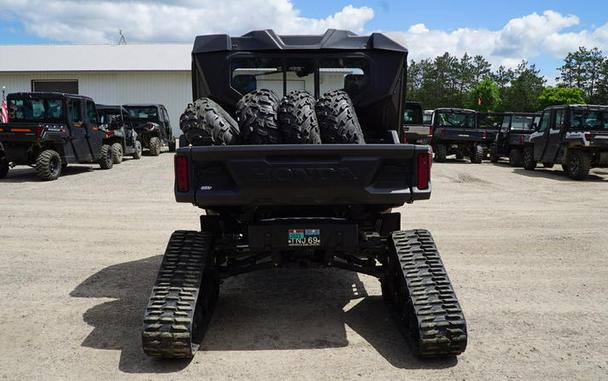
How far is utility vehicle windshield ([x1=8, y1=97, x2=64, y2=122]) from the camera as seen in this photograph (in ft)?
47.5

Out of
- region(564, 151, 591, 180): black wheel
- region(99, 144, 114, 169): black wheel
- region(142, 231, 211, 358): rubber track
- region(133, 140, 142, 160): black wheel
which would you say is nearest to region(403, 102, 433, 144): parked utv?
region(564, 151, 591, 180): black wheel

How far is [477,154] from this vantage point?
70.0 ft

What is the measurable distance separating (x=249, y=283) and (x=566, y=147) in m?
13.2

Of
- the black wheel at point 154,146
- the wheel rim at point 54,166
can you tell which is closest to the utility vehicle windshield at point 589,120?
the wheel rim at point 54,166

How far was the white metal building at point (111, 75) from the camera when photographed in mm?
37250

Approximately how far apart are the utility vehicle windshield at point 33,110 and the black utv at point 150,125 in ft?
23.2

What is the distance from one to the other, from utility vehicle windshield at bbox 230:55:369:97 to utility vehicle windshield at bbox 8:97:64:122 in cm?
1096

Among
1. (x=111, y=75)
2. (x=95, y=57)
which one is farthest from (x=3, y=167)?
(x=95, y=57)

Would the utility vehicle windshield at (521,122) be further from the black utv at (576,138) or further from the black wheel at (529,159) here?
the black utv at (576,138)

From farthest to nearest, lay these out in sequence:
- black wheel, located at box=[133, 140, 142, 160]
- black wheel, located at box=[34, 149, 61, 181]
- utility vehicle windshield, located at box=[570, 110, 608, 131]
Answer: black wheel, located at box=[133, 140, 142, 160]
utility vehicle windshield, located at box=[570, 110, 608, 131]
black wheel, located at box=[34, 149, 61, 181]

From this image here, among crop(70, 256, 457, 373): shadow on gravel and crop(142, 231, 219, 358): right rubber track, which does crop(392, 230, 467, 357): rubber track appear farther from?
crop(142, 231, 219, 358): right rubber track

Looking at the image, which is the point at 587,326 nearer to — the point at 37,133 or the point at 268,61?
the point at 268,61

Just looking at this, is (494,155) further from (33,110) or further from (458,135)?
(33,110)

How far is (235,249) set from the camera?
14.7ft
